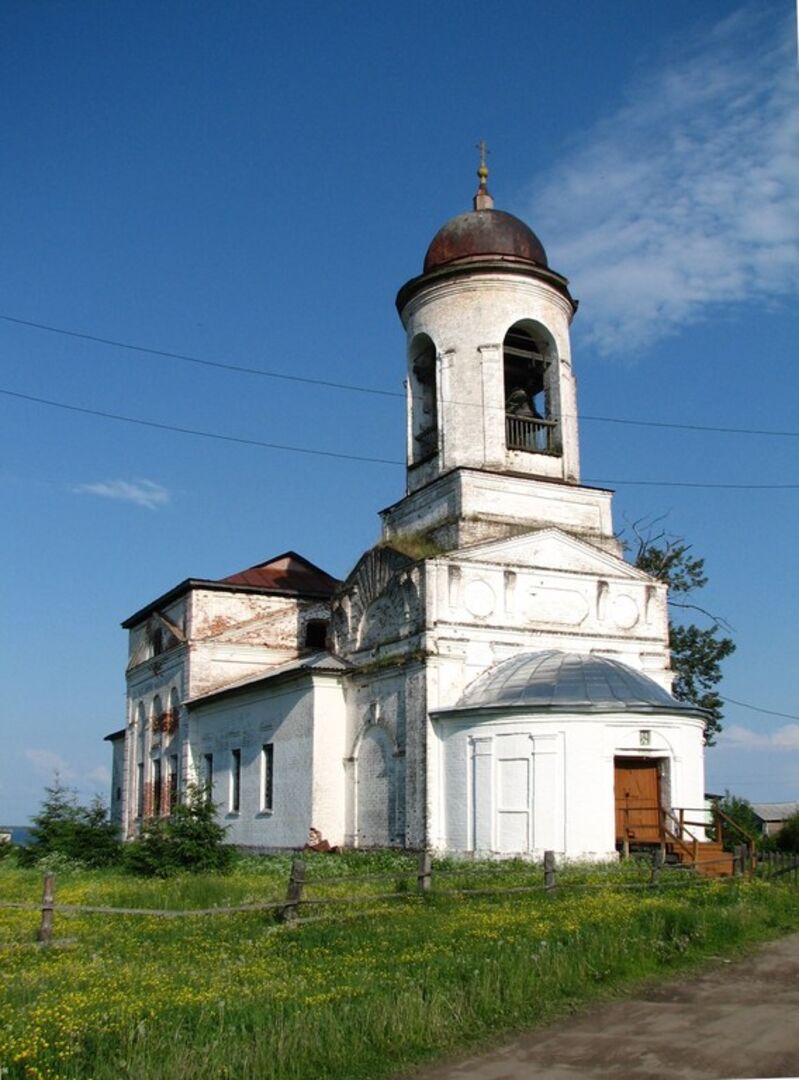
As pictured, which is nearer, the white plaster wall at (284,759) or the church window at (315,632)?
the white plaster wall at (284,759)

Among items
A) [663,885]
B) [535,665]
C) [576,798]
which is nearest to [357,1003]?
[663,885]

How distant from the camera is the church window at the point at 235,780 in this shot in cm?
2888

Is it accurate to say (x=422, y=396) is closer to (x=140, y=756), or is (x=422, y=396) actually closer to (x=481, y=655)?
(x=481, y=655)

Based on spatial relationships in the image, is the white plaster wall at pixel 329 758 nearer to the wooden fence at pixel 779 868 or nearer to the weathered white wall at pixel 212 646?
the weathered white wall at pixel 212 646

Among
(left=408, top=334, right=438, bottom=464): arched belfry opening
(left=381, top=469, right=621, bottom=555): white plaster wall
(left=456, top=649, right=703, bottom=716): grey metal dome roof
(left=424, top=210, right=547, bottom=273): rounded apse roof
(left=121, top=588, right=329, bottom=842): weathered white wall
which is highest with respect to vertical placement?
(left=424, top=210, right=547, bottom=273): rounded apse roof

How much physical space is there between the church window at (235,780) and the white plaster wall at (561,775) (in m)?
8.61

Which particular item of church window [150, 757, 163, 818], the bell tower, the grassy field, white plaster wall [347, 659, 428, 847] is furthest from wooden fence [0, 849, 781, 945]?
church window [150, 757, 163, 818]

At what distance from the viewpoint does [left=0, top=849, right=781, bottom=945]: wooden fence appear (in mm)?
12758

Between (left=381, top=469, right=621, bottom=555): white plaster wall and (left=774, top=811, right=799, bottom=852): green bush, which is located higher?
(left=381, top=469, right=621, bottom=555): white plaster wall

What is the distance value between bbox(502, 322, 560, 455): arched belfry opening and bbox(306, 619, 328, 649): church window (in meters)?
10.5

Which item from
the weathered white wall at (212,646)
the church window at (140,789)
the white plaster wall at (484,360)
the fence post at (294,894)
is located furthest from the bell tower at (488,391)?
the church window at (140,789)

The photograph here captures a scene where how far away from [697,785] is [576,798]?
2872 mm

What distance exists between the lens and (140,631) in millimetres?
37719

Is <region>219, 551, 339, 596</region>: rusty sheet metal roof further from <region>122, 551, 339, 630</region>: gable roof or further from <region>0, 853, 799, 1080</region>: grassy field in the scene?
<region>0, 853, 799, 1080</region>: grassy field
